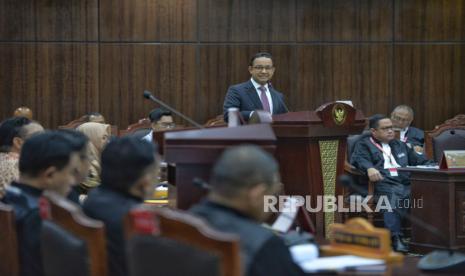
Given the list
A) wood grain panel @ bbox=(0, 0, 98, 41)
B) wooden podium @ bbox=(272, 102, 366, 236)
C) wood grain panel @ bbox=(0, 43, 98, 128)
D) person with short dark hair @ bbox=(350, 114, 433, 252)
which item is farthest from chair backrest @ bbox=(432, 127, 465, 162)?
wood grain panel @ bbox=(0, 0, 98, 41)

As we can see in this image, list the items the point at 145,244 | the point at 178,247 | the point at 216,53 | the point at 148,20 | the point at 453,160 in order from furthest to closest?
1. the point at 216,53
2. the point at 148,20
3. the point at 453,160
4. the point at 145,244
5. the point at 178,247

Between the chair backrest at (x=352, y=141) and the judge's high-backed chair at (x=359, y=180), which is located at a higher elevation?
the chair backrest at (x=352, y=141)

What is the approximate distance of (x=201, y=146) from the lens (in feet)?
11.6

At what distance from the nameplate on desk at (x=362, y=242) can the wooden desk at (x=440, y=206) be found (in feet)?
15.9

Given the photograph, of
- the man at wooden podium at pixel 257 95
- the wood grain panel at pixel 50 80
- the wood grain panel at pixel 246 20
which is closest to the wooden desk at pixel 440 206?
the man at wooden podium at pixel 257 95

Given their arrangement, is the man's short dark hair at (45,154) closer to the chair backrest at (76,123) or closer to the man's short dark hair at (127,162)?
the man's short dark hair at (127,162)

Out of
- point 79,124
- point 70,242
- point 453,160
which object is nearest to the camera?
point 70,242

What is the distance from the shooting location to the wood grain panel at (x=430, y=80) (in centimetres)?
1148

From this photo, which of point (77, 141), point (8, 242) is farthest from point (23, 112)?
point (8, 242)

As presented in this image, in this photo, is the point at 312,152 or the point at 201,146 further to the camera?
the point at 312,152

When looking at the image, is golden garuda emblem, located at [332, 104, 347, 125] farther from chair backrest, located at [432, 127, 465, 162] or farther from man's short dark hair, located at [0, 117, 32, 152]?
chair backrest, located at [432, 127, 465, 162]

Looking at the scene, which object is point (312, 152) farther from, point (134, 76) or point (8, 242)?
point (134, 76)

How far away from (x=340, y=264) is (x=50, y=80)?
8532mm

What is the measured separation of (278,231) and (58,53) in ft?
26.0
